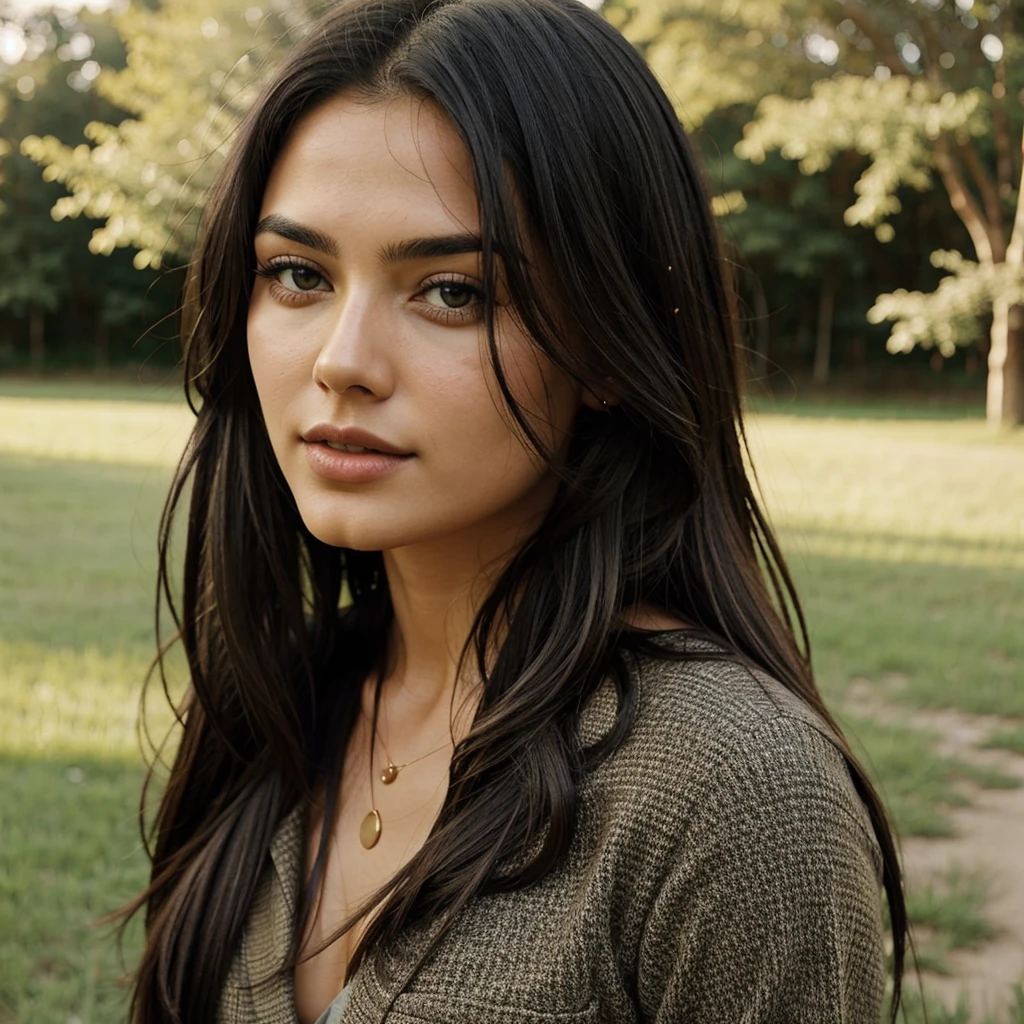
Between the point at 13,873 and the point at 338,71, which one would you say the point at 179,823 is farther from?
the point at 13,873

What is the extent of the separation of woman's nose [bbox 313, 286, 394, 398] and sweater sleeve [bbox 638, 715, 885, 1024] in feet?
1.99

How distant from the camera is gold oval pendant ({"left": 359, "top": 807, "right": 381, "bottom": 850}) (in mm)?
1773

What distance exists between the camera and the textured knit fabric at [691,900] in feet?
3.96

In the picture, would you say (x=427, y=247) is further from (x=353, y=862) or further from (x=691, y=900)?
(x=353, y=862)

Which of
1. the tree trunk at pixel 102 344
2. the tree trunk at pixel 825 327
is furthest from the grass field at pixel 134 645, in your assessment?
the tree trunk at pixel 102 344

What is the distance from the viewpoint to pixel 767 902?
1202mm

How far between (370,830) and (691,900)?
68cm

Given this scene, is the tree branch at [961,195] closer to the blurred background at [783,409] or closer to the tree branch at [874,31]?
the blurred background at [783,409]

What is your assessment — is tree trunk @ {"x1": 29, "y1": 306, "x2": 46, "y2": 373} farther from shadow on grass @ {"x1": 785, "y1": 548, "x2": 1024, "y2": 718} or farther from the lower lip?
the lower lip

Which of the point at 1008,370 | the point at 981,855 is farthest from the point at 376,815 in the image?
the point at 1008,370

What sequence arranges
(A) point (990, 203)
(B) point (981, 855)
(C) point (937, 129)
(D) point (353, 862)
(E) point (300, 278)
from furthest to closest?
(A) point (990, 203), (C) point (937, 129), (B) point (981, 855), (D) point (353, 862), (E) point (300, 278)

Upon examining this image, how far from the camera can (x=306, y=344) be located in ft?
5.03

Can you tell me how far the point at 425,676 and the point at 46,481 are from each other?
30.8 ft

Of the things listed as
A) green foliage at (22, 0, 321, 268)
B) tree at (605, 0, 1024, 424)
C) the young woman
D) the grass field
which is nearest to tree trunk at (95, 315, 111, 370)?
green foliage at (22, 0, 321, 268)
